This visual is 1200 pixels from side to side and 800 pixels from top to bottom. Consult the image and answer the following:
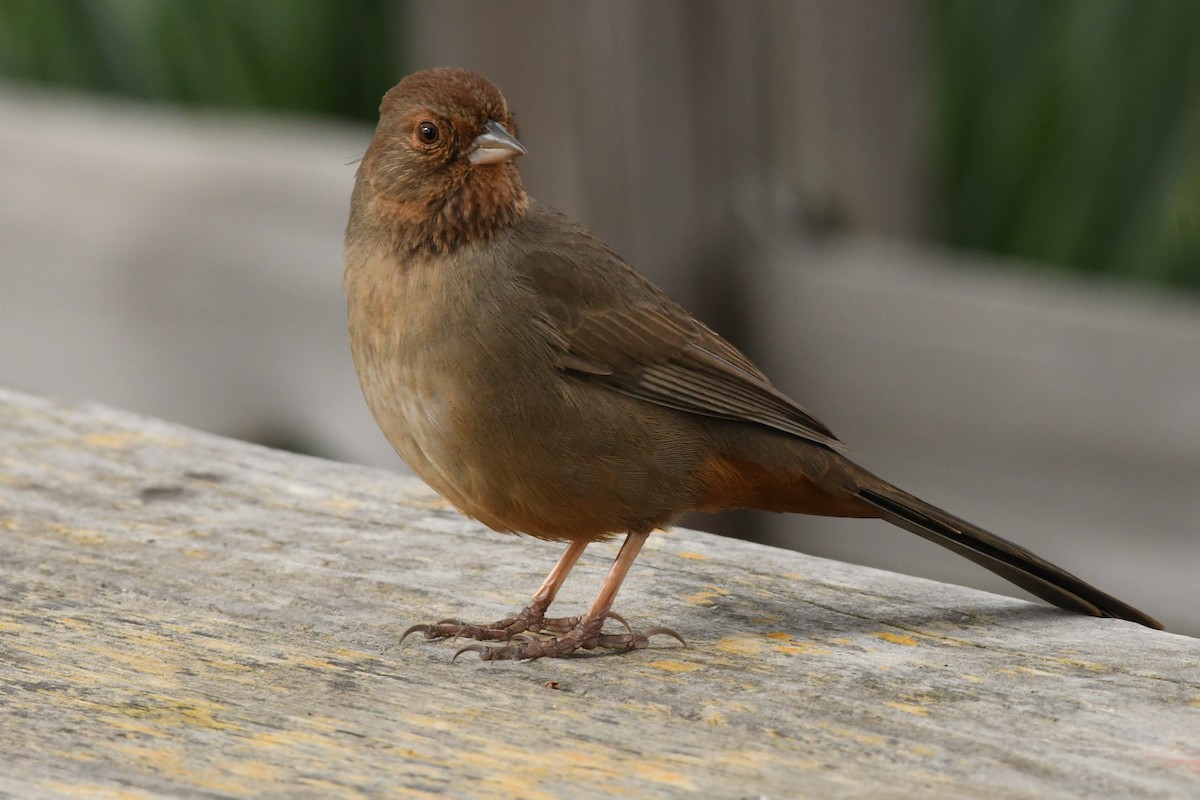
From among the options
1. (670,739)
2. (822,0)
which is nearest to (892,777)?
(670,739)

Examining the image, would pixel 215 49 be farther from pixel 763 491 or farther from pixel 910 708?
pixel 910 708

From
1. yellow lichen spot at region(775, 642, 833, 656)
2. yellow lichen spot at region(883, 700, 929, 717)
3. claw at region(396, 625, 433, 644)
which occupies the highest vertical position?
yellow lichen spot at region(775, 642, 833, 656)

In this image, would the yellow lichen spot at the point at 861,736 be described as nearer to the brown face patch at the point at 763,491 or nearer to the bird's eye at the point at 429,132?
the brown face patch at the point at 763,491

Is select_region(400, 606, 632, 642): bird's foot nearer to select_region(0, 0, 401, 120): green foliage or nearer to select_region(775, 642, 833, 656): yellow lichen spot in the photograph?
select_region(775, 642, 833, 656): yellow lichen spot

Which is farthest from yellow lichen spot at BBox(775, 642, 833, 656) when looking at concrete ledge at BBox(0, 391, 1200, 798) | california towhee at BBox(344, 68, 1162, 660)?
california towhee at BBox(344, 68, 1162, 660)

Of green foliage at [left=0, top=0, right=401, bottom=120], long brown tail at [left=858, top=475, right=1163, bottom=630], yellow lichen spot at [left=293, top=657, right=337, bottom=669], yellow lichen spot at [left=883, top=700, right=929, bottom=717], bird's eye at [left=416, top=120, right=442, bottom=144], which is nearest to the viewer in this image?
yellow lichen spot at [left=883, top=700, right=929, bottom=717]
